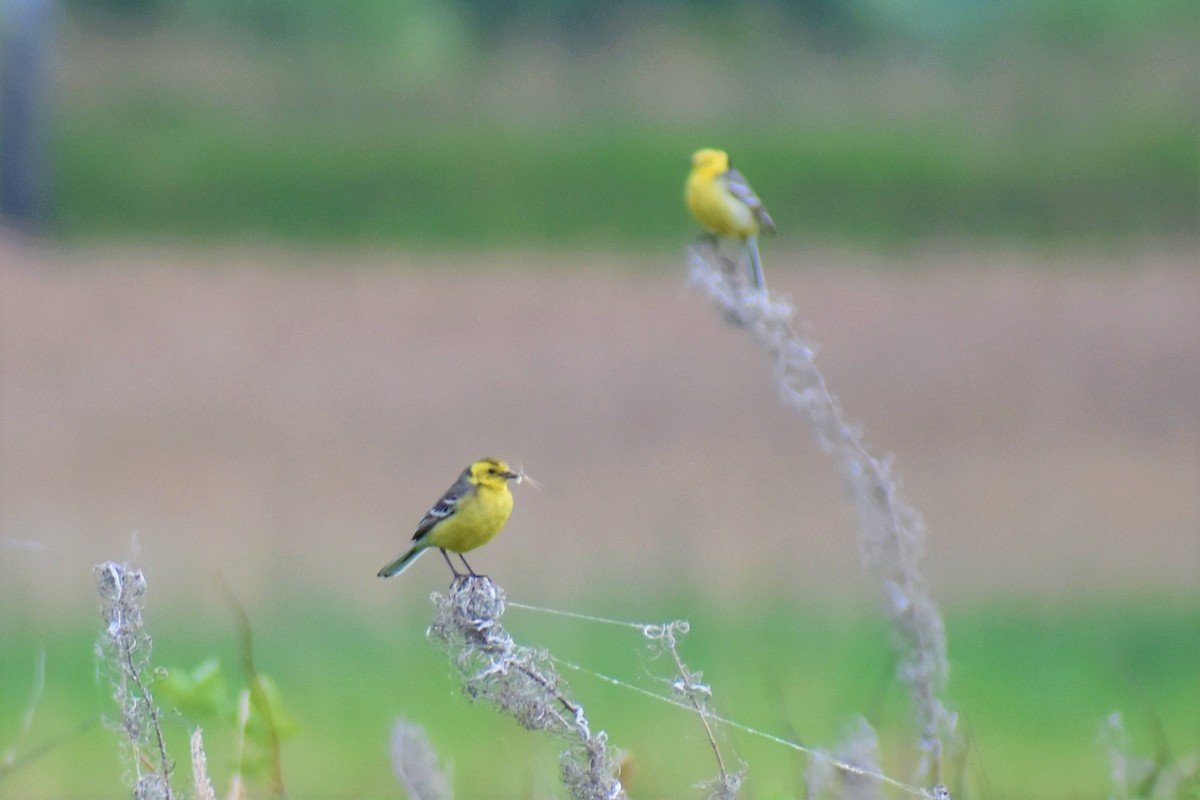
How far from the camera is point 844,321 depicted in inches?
579

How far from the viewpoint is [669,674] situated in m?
6.59

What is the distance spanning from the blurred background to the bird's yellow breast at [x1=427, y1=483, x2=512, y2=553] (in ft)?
14.3

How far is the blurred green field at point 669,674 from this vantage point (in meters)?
6.56

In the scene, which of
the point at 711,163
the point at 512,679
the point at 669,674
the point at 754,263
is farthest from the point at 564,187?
the point at 512,679

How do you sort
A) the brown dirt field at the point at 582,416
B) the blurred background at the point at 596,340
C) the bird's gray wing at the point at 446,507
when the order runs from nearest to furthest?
the bird's gray wing at the point at 446,507, the blurred background at the point at 596,340, the brown dirt field at the point at 582,416

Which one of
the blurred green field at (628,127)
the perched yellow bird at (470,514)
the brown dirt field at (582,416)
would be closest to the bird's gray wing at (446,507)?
the perched yellow bird at (470,514)

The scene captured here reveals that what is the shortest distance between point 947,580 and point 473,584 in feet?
29.3

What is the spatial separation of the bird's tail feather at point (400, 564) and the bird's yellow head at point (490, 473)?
0.13 meters

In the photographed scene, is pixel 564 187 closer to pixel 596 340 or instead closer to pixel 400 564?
pixel 596 340

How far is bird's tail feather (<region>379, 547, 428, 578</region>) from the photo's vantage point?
231cm

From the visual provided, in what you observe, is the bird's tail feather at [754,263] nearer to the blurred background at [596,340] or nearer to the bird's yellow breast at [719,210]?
the bird's yellow breast at [719,210]

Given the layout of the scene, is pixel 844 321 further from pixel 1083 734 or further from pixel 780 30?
pixel 1083 734

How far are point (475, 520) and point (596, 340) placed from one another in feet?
39.1

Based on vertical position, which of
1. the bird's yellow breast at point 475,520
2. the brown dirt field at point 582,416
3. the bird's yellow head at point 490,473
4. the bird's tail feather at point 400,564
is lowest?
the bird's tail feather at point 400,564
